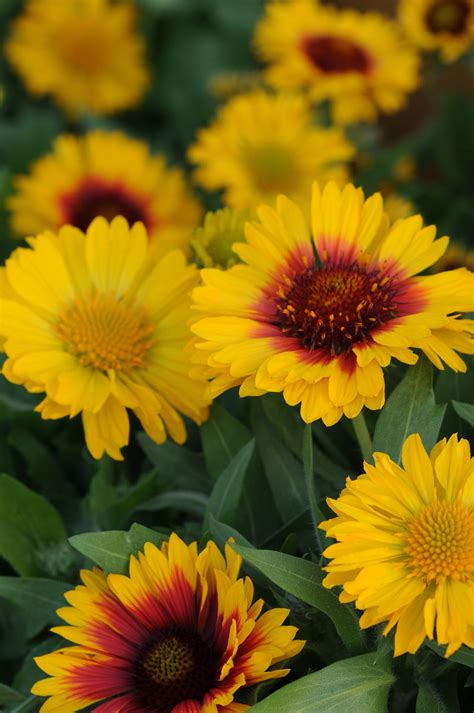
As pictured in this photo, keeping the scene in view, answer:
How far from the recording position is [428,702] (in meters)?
0.56

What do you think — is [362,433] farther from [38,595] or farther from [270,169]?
[270,169]

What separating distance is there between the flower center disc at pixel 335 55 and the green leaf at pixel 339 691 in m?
0.83

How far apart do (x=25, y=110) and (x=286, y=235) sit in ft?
3.61

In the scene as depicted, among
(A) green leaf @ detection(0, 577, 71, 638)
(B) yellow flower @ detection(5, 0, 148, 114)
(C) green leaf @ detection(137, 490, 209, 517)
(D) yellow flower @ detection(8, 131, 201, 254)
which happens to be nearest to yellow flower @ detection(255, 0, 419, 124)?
(D) yellow flower @ detection(8, 131, 201, 254)

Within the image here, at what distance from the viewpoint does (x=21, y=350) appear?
26.3 inches

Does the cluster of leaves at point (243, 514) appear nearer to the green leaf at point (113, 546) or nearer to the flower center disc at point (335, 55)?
the green leaf at point (113, 546)

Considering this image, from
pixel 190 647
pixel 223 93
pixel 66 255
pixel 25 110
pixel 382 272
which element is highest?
pixel 25 110

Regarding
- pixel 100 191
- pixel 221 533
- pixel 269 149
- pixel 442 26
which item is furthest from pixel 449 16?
pixel 221 533

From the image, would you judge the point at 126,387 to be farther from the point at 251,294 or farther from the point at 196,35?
the point at 196,35

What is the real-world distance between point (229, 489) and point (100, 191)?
0.58 metres

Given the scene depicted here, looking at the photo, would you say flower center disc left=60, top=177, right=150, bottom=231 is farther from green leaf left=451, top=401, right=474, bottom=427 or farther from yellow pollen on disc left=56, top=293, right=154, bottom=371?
green leaf left=451, top=401, right=474, bottom=427

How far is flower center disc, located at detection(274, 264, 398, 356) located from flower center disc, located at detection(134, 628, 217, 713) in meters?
0.21

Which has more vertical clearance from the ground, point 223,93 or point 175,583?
Result: point 223,93

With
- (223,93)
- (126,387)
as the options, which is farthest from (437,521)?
(223,93)
